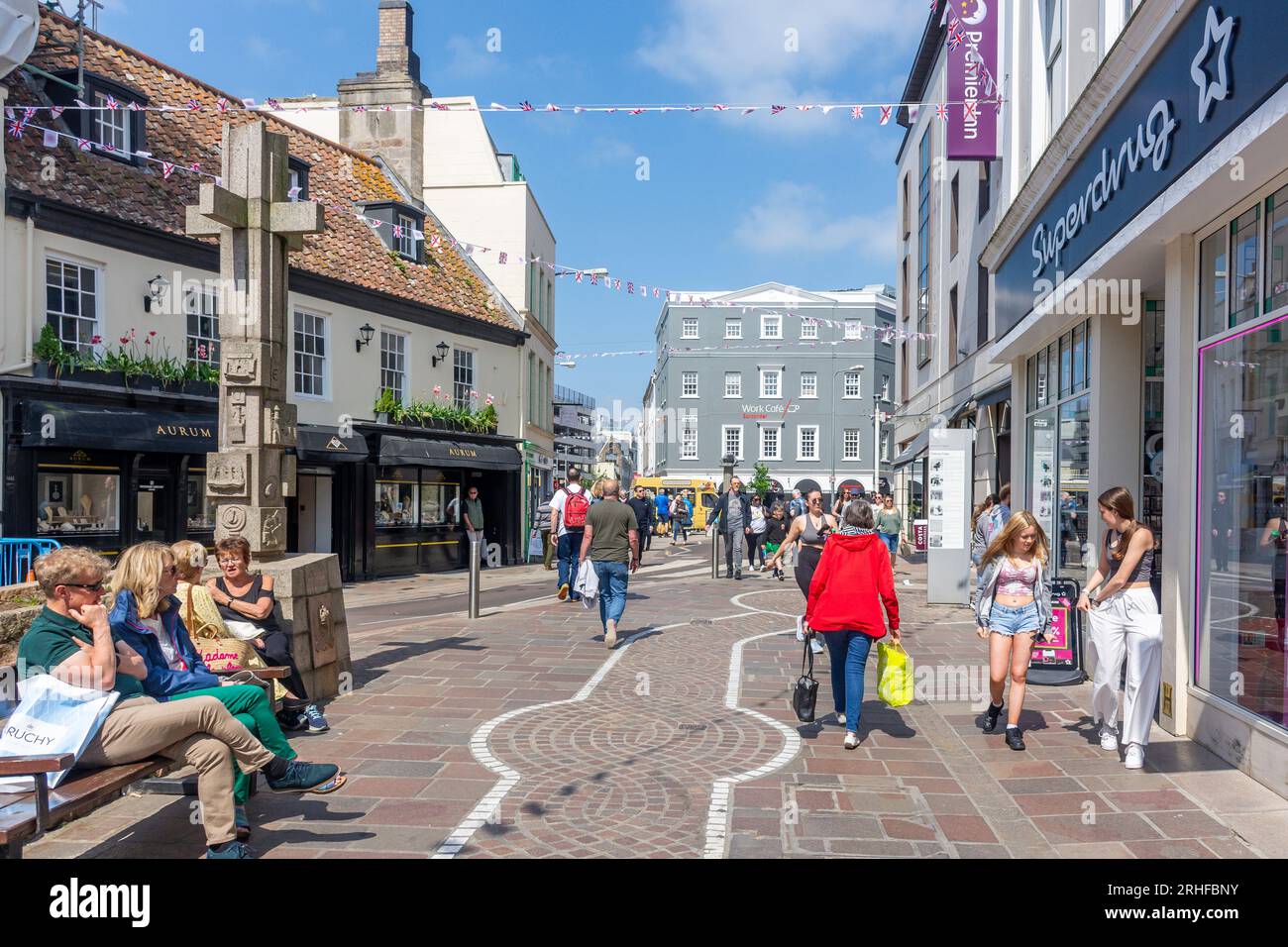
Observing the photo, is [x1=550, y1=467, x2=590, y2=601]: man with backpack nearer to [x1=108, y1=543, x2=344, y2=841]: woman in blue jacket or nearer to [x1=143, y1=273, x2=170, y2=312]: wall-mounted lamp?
[x1=143, y1=273, x2=170, y2=312]: wall-mounted lamp

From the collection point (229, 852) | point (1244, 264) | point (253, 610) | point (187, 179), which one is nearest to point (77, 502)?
point (187, 179)

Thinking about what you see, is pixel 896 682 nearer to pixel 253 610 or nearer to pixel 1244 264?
pixel 1244 264

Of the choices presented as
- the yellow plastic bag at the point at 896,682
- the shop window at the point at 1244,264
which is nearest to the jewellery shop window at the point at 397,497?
the yellow plastic bag at the point at 896,682

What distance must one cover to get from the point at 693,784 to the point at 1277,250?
463 cm

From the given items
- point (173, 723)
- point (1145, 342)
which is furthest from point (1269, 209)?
point (173, 723)

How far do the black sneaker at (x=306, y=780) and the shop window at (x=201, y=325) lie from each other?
12077mm

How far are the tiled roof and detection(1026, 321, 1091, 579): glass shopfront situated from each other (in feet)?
35.6

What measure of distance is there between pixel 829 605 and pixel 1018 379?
774 cm

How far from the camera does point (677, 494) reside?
3684 centimetres

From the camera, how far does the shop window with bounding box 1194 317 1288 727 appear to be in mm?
5211

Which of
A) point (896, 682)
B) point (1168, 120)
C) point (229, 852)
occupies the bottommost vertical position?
point (229, 852)

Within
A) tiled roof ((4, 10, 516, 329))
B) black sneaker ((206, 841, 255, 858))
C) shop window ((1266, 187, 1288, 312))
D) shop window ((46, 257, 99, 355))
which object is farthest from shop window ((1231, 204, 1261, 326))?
shop window ((46, 257, 99, 355))

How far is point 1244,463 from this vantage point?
5629 mm
